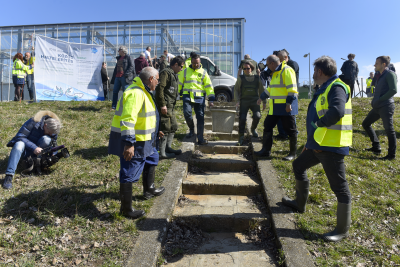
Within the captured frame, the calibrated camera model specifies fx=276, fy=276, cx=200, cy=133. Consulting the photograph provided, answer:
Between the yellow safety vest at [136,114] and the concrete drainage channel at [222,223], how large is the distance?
1.08 m

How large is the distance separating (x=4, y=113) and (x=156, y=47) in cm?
1151

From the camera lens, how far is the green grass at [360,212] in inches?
111

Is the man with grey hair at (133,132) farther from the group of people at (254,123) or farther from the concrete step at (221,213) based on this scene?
the concrete step at (221,213)

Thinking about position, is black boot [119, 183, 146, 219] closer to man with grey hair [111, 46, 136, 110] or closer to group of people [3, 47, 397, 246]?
group of people [3, 47, 397, 246]

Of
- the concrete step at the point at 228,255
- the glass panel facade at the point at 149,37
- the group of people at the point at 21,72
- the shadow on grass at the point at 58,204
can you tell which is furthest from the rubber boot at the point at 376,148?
the glass panel facade at the point at 149,37

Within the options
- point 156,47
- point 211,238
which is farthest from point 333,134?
point 156,47

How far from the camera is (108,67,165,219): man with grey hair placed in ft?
10.4

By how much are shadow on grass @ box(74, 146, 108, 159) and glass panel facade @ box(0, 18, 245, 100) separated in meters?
12.9

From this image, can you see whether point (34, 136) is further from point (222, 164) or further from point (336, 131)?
point (336, 131)

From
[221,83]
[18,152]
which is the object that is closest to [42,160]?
[18,152]

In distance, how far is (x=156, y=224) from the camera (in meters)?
3.30

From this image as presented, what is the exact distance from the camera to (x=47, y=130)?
4719 mm

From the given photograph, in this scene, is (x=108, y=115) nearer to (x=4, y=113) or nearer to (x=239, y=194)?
(x=4, y=113)

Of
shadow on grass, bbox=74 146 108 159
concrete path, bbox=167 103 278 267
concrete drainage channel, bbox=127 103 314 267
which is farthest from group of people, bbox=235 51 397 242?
shadow on grass, bbox=74 146 108 159
